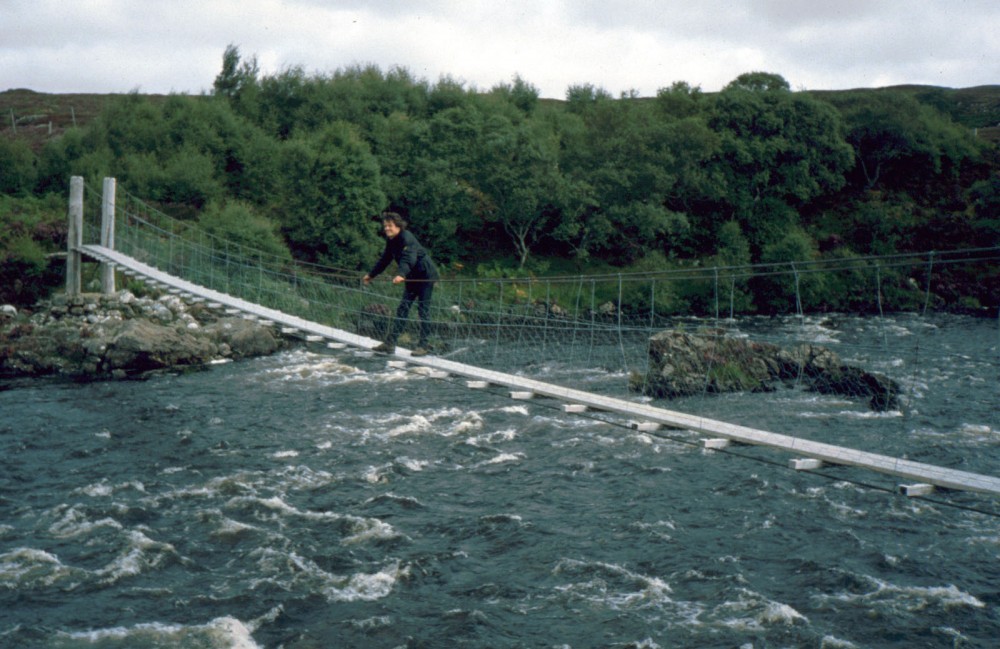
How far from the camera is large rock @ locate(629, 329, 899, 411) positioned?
1171cm

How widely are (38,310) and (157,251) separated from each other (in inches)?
167

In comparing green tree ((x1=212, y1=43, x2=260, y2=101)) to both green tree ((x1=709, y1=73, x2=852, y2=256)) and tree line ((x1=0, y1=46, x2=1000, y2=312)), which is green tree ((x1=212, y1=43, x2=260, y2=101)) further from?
green tree ((x1=709, y1=73, x2=852, y2=256))

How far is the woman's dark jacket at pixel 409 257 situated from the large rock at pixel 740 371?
3.82 metres

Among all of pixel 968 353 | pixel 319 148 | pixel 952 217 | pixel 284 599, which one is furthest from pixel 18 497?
pixel 952 217

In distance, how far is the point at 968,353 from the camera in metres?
17.1

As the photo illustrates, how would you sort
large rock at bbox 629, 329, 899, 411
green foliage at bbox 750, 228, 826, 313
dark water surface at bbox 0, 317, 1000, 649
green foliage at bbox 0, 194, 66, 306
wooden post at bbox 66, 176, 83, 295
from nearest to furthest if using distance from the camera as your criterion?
dark water surface at bbox 0, 317, 1000, 649 → large rock at bbox 629, 329, 899, 411 → wooden post at bbox 66, 176, 83, 295 → green foliage at bbox 0, 194, 66, 306 → green foliage at bbox 750, 228, 826, 313

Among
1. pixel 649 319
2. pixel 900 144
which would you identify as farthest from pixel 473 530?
pixel 900 144

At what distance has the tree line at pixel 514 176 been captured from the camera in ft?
86.1

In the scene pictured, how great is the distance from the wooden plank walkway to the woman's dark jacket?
30.7 inches

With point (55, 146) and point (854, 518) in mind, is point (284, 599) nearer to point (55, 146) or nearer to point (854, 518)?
point (854, 518)

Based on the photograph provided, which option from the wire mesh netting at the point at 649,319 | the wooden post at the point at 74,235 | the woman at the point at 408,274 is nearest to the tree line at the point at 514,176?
the wire mesh netting at the point at 649,319

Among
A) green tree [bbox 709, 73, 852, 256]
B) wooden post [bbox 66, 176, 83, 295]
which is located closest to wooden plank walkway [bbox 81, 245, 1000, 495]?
wooden post [bbox 66, 176, 83, 295]

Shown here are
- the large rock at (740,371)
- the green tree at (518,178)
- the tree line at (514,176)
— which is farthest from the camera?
the green tree at (518,178)

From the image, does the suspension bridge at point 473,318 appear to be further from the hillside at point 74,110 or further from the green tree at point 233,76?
the hillside at point 74,110
